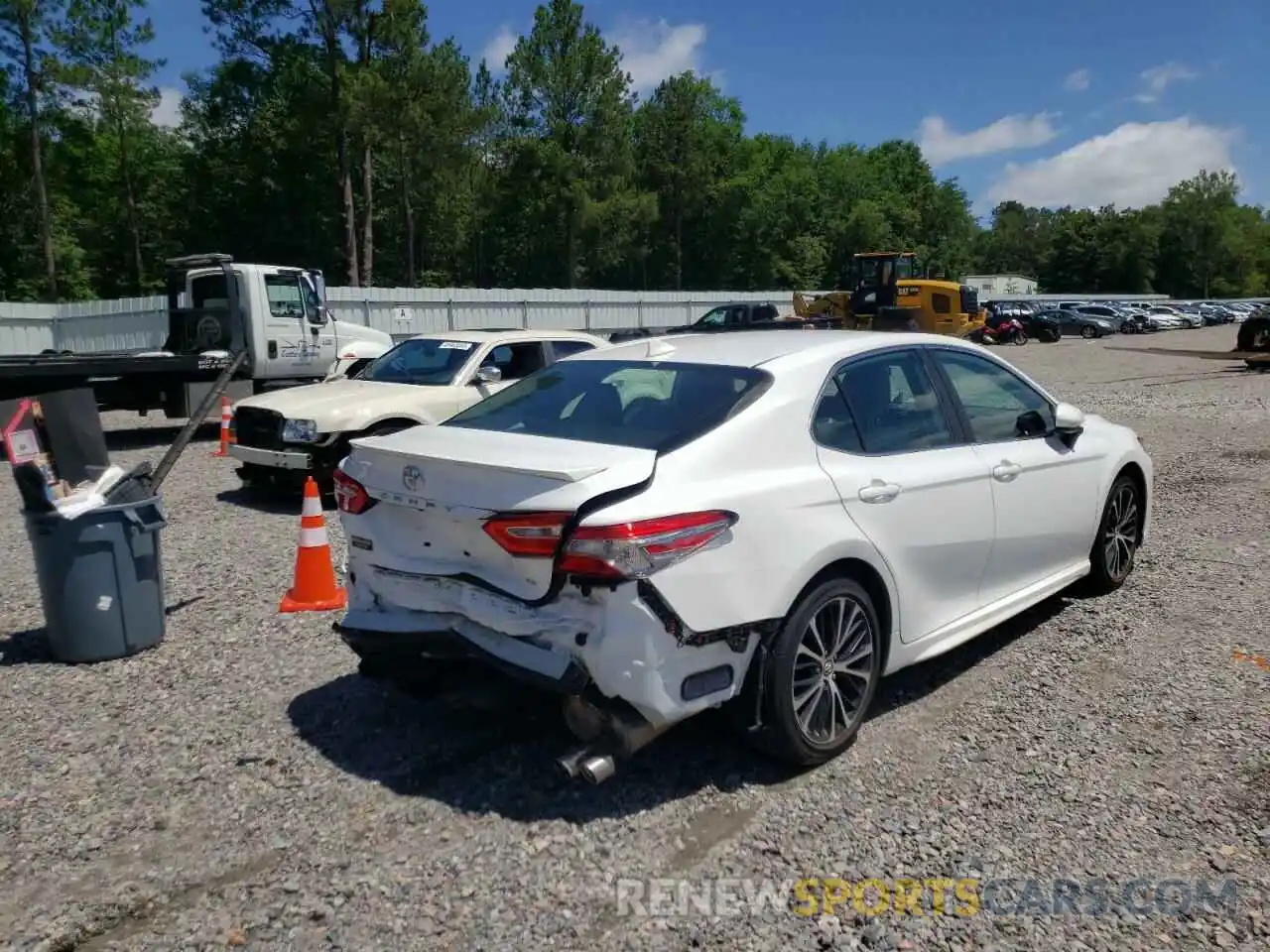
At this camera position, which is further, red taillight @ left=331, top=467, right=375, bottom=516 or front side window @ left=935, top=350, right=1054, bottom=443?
front side window @ left=935, top=350, right=1054, bottom=443

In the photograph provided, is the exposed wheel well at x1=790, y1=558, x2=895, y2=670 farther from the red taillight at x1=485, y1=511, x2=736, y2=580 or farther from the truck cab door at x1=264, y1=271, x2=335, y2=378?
the truck cab door at x1=264, y1=271, x2=335, y2=378

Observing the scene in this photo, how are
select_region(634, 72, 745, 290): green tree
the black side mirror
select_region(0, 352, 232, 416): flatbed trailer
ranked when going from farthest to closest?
select_region(634, 72, 745, 290): green tree
select_region(0, 352, 232, 416): flatbed trailer
the black side mirror

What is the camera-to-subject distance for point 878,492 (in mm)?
3893

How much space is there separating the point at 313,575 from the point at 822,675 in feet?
11.0

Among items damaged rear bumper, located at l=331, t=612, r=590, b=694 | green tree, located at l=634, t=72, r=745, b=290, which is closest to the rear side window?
damaged rear bumper, located at l=331, t=612, r=590, b=694

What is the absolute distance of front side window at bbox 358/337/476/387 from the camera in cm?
924

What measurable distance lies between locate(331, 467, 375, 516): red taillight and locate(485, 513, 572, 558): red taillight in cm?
78

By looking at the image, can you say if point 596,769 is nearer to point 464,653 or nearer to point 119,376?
point 464,653

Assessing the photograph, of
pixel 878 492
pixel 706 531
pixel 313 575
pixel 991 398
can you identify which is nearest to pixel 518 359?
pixel 313 575

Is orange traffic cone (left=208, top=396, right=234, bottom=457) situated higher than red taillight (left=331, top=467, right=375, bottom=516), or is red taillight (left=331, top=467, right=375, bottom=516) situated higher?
red taillight (left=331, top=467, right=375, bottom=516)

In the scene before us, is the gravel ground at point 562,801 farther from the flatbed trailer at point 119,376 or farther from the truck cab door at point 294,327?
the truck cab door at point 294,327

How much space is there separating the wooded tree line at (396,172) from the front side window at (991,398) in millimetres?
35682

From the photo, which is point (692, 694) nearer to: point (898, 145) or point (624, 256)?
point (624, 256)

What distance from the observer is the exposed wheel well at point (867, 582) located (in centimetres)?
364
